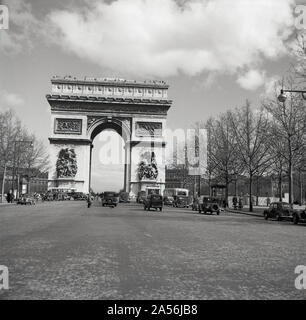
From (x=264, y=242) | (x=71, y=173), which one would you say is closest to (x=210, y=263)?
(x=264, y=242)

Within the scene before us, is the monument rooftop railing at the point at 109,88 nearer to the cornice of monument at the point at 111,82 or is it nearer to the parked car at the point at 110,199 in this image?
the cornice of monument at the point at 111,82

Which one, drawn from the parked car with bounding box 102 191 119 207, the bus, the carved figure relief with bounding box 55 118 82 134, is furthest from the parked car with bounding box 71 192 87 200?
the parked car with bounding box 102 191 119 207

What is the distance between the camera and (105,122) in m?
64.7

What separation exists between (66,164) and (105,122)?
30.6 ft

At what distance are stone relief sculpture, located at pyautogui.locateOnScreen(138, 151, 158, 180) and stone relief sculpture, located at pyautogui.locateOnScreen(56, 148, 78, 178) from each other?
10.00m

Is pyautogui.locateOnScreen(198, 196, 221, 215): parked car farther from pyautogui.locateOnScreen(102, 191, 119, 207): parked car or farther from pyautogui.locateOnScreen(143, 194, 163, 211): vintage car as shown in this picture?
pyautogui.locateOnScreen(102, 191, 119, 207): parked car

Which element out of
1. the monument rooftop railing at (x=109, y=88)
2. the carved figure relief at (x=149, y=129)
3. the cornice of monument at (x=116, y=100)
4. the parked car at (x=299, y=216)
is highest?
the monument rooftop railing at (x=109, y=88)

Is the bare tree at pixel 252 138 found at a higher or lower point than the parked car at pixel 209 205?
higher

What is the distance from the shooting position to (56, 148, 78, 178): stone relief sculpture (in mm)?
60844

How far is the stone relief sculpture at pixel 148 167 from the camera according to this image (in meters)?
62.3

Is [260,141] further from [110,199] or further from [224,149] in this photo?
[110,199]

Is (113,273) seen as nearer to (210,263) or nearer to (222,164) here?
(210,263)

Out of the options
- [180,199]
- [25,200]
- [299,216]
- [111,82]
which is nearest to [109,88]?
[111,82]

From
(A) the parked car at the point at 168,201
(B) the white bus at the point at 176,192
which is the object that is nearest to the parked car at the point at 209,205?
(B) the white bus at the point at 176,192
